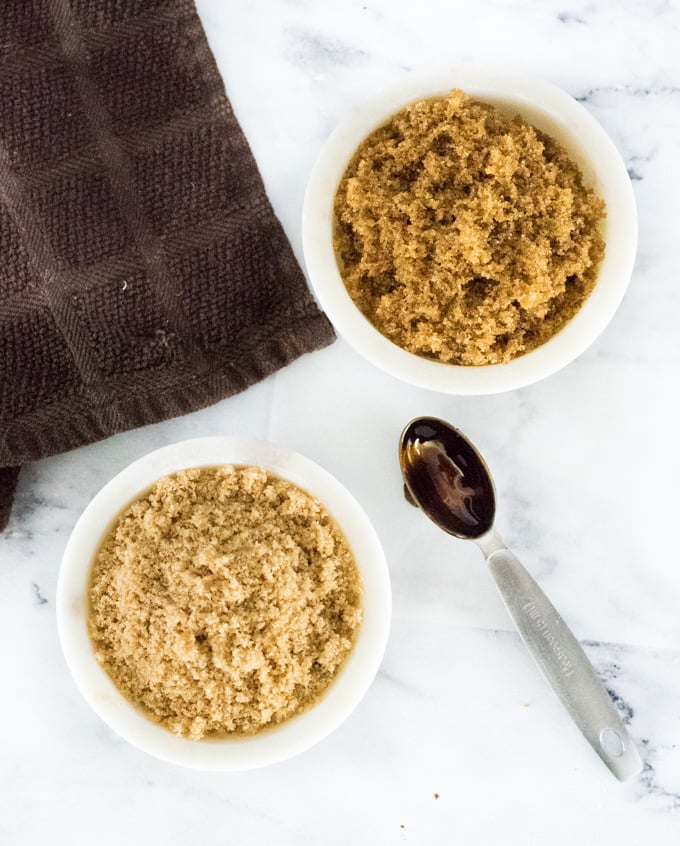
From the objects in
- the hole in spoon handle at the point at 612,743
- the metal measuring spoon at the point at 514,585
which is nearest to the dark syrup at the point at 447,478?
the metal measuring spoon at the point at 514,585

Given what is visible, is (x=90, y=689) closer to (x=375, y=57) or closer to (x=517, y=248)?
(x=517, y=248)

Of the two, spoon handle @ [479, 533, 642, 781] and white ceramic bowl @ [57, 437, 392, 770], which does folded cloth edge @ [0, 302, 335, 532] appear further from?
spoon handle @ [479, 533, 642, 781]

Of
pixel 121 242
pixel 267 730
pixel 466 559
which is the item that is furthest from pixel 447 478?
pixel 121 242

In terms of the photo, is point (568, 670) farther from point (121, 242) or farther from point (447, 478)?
point (121, 242)

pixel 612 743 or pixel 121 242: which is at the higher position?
pixel 121 242

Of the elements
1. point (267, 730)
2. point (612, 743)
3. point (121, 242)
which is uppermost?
point (121, 242)
